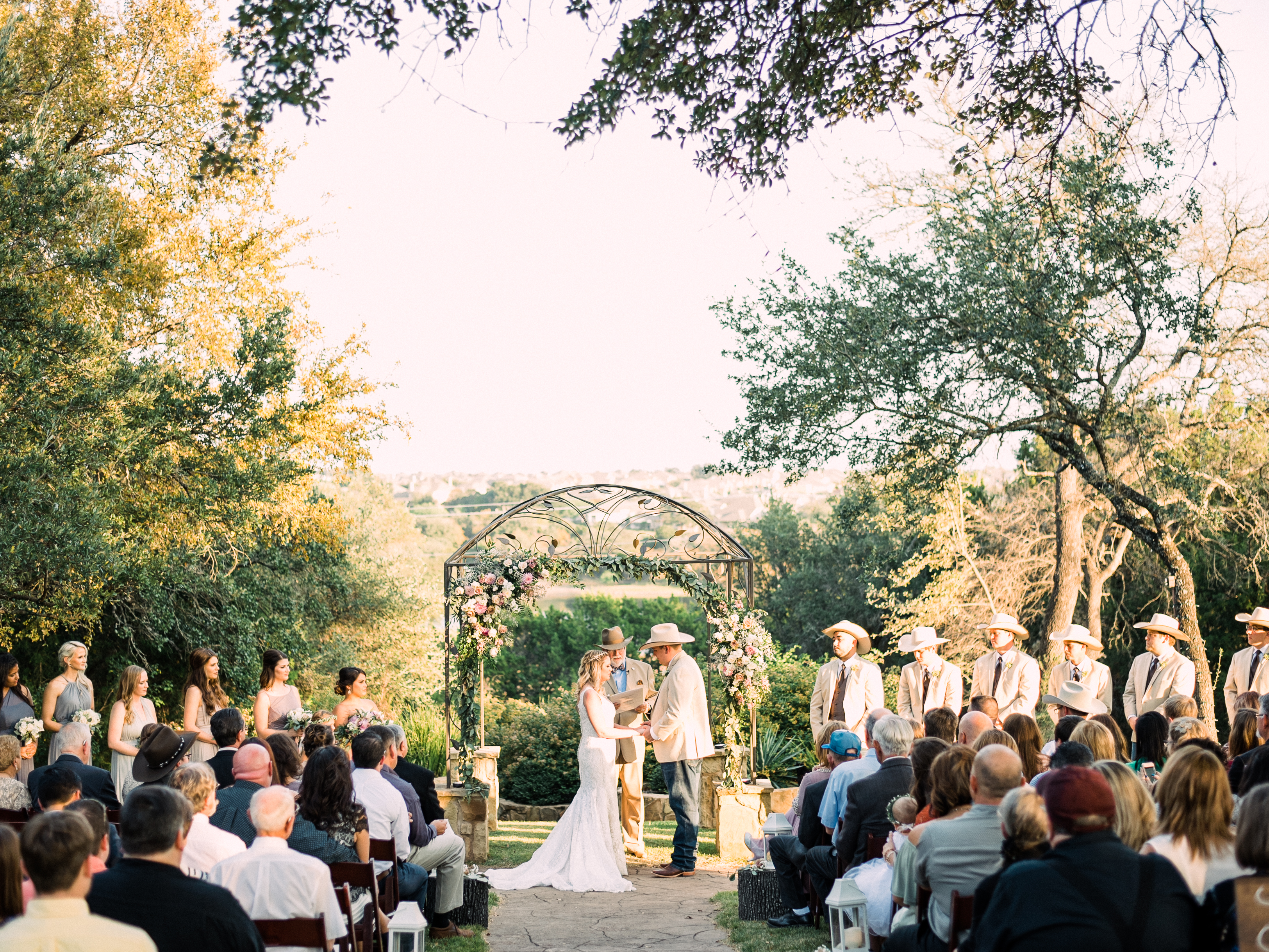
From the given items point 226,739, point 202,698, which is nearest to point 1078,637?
point 226,739

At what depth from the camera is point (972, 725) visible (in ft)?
21.5

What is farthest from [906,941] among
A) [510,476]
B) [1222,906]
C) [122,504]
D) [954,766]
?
[510,476]

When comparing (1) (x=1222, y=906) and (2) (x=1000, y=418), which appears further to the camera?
(2) (x=1000, y=418)

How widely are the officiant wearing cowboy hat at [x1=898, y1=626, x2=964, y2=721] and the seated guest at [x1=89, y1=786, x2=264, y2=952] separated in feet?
22.3

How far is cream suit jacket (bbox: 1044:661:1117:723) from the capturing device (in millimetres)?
9094

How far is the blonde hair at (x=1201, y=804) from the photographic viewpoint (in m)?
3.90

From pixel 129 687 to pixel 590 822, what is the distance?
3.53 meters

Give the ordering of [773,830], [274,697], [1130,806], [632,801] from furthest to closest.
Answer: [632,801] → [274,697] → [773,830] → [1130,806]

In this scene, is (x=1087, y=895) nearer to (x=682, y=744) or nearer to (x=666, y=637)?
(x=682, y=744)

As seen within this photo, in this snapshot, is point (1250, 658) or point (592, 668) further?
point (592, 668)

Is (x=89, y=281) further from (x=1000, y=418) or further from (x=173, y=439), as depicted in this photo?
(x=1000, y=418)

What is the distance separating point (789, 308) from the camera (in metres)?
12.9

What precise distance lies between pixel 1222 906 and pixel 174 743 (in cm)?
534

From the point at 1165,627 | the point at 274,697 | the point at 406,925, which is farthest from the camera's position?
the point at 1165,627
